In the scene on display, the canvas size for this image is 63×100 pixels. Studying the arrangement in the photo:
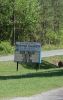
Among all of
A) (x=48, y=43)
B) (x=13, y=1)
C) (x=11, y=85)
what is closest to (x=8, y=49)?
(x=13, y=1)

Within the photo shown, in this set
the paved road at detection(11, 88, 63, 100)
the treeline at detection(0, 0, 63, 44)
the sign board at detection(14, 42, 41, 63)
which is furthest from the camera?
the treeline at detection(0, 0, 63, 44)

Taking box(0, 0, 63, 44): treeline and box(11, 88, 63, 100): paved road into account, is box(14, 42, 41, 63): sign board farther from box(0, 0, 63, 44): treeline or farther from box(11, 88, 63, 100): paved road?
box(0, 0, 63, 44): treeline

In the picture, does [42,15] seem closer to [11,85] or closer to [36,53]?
[36,53]

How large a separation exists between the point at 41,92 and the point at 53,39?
63.5m

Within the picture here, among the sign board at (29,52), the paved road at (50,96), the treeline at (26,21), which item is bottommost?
the treeline at (26,21)

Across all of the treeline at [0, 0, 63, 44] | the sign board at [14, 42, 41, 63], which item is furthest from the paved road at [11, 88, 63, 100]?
the treeline at [0, 0, 63, 44]

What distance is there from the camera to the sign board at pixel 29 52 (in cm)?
2848

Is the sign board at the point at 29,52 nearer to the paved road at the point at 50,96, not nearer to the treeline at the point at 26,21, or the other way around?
the paved road at the point at 50,96

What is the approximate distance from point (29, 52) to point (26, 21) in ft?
114

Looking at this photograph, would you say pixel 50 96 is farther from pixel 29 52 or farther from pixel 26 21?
pixel 26 21

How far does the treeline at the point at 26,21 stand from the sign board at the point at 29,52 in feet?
102

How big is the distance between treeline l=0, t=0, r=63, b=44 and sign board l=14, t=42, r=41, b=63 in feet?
102

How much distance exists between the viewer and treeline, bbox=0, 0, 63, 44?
61.7 metres

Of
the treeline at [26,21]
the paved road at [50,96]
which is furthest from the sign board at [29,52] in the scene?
the treeline at [26,21]
